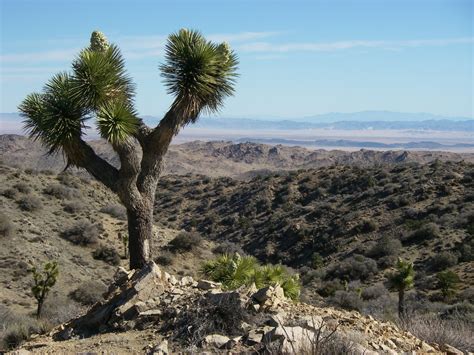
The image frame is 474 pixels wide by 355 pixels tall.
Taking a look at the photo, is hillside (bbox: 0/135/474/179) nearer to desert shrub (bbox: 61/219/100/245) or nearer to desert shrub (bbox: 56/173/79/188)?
desert shrub (bbox: 56/173/79/188)

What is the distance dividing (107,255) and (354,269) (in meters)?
13.1

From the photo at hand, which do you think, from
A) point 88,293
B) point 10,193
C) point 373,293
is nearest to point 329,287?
point 373,293

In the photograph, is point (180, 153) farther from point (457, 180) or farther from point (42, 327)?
point (42, 327)

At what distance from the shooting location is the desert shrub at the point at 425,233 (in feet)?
105

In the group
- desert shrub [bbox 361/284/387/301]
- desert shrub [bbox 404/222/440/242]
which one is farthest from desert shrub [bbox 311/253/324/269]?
desert shrub [bbox 361/284/387/301]

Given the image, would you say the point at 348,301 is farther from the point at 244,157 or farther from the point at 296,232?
the point at 244,157

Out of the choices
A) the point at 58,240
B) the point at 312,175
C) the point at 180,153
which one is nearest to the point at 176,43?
the point at 58,240

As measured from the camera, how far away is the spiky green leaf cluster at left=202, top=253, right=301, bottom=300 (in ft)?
36.5

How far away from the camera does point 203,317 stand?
26.7 ft

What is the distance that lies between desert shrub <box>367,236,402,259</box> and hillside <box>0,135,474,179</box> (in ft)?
206

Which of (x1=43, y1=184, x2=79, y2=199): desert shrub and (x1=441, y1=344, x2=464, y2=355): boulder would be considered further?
(x1=43, y1=184, x2=79, y2=199): desert shrub

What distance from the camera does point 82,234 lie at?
29812mm

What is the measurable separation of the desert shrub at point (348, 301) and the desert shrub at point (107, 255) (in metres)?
11.4

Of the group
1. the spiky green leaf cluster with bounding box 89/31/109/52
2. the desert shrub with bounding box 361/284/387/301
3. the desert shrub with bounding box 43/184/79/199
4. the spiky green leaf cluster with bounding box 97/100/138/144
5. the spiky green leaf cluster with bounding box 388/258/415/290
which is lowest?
the desert shrub with bounding box 361/284/387/301
